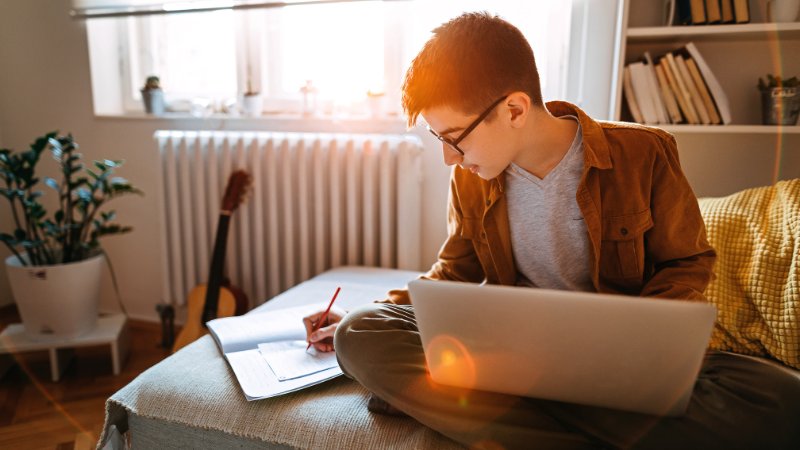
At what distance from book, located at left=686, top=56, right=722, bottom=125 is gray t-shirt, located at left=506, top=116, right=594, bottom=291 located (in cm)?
61

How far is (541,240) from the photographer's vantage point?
3.61 feet

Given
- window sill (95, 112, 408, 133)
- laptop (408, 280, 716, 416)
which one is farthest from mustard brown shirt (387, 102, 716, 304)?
window sill (95, 112, 408, 133)

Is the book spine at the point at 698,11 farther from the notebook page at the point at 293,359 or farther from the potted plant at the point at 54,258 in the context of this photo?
the potted plant at the point at 54,258

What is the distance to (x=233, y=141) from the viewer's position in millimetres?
2023

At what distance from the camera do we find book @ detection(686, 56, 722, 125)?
4.84ft

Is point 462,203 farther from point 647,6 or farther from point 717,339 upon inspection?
point 647,6

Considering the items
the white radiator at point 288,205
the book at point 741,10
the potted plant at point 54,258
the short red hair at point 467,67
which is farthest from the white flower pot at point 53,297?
the book at point 741,10

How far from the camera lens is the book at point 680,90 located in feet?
4.85

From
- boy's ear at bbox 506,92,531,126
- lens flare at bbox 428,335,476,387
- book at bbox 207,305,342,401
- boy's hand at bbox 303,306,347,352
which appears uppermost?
boy's ear at bbox 506,92,531,126

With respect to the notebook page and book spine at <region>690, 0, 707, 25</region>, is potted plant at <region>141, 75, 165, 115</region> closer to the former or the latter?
the notebook page

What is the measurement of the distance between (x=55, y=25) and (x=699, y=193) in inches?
96.4

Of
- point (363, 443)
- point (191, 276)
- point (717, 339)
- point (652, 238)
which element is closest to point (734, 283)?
point (717, 339)

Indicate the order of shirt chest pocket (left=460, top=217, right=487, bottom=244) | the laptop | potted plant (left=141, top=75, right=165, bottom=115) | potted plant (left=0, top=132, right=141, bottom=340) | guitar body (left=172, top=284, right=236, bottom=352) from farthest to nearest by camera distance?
potted plant (left=141, top=75, right=165, bottom=115), guitar body (left=172, top=284, right=236, bottom=352), potted plant (left=0, top=132, right=141, bottom=340), shirt chest pocket (left=460, top=217, right=487, bottom=244), the laptop

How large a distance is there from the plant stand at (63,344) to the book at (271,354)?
857 millimetres
